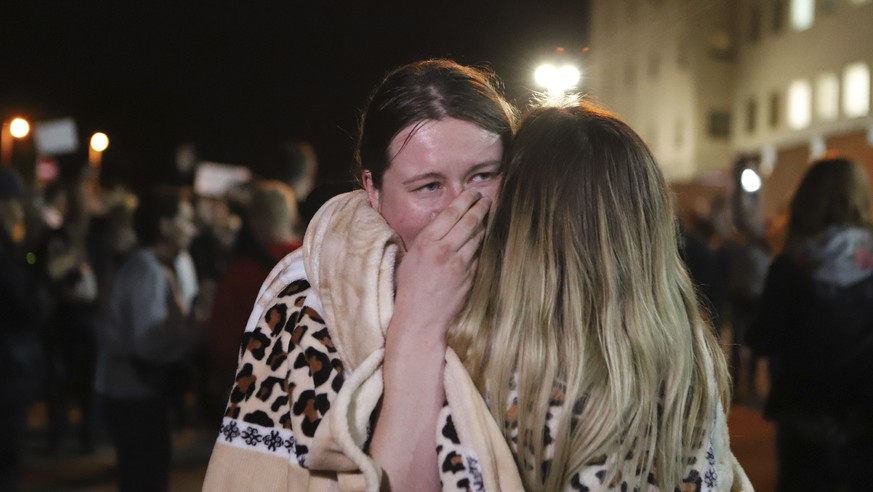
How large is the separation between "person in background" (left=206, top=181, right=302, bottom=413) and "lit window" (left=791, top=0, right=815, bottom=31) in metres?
28.4

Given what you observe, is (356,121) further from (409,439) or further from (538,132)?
(409,439)

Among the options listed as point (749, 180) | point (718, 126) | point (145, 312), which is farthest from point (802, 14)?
point (145, 312)

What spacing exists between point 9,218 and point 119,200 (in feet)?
15.5

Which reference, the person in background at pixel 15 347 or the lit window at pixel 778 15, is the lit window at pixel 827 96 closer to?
the lit window at pixel 778 15

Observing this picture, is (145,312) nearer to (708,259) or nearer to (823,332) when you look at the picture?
(823,332)

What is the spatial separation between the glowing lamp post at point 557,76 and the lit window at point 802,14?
24758 millimetres

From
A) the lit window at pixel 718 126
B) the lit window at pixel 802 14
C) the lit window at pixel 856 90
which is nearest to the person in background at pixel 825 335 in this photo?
the lit window at pixel 856 90

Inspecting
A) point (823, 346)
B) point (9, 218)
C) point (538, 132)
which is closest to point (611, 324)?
point (538, 132)

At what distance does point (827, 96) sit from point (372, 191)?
2974 centimetres

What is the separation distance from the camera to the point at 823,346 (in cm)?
469

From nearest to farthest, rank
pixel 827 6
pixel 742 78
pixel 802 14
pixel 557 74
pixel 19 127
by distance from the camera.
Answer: pixel 557 74
pixel 19 127
pixel 827 6
pixel 802 14
pixel 742 78

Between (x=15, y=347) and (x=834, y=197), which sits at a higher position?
(x=834, y=197)

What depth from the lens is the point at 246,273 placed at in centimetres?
538

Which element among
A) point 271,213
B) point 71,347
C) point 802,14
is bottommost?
point 71,347
